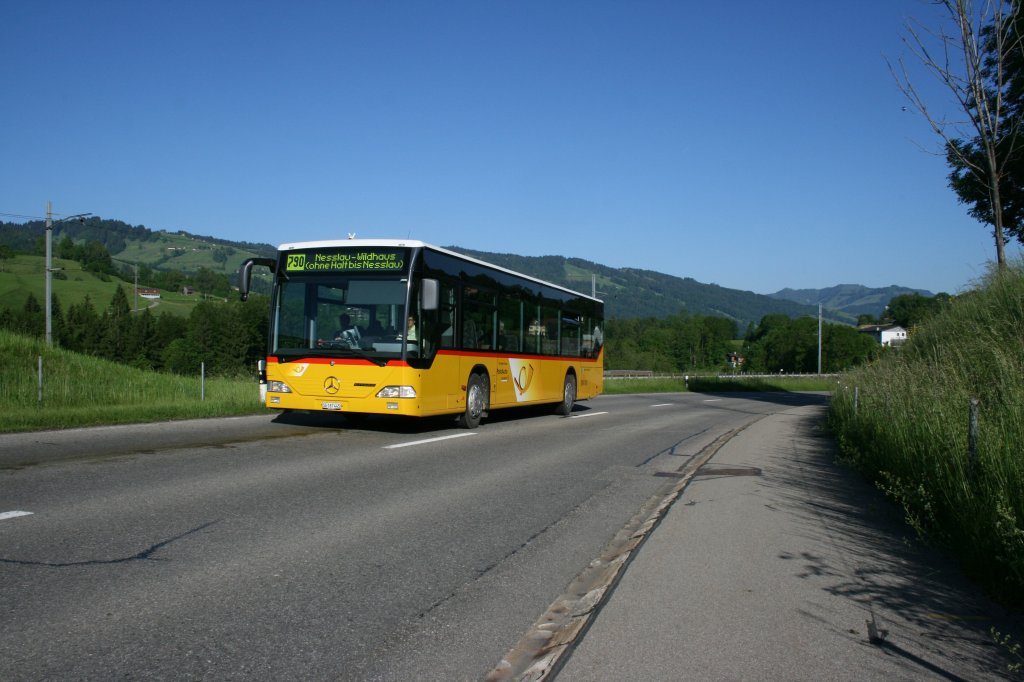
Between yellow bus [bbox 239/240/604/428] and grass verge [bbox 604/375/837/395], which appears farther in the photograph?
grass verge [bbox 604/375/837/395]

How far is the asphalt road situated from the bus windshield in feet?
6.87

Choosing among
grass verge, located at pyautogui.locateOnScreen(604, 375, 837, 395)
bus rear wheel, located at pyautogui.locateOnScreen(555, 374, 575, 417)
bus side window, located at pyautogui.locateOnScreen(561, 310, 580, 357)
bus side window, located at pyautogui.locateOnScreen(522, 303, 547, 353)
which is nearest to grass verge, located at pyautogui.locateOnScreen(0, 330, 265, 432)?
bus side window, located at pyautogui.locateOnScreen(522, 303, 547, 353)

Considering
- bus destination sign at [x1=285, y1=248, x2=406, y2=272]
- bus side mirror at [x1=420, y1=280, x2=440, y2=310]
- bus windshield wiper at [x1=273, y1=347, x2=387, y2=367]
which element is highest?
bus destination sign at [x1=285, y1=248, x2=406, y2=272]

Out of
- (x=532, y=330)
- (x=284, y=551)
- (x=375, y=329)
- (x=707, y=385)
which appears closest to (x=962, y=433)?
(x=284, y=551)

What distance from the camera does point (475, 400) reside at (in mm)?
15922

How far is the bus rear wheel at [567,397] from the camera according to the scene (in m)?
21.4

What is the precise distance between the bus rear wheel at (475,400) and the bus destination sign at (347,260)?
3165 millimetres

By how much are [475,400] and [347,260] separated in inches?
156

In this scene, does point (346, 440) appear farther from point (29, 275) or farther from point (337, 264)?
point (29, 275)

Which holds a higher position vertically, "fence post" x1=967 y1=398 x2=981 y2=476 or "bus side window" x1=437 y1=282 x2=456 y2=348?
"bus side window" x1=437 y1=282 x2=456 y2=348

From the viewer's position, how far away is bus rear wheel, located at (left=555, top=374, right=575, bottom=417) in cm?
2140

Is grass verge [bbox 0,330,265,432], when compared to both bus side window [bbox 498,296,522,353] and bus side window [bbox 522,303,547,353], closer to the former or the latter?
bus side window [bbox 498,296,522,353]

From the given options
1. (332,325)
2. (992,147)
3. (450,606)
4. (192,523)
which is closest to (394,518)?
(192,523)

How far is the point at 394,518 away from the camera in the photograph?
276 inches
